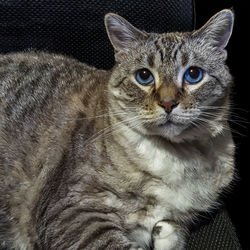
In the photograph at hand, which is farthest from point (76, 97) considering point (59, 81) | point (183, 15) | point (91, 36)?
point (183, 15)

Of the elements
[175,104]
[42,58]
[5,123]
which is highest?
[175,104]

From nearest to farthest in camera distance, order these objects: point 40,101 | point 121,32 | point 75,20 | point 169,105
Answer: point 169,105 → point 121,32 → point 40,101 → point 75,20

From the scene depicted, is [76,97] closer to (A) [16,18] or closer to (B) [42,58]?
(B) [42,58]

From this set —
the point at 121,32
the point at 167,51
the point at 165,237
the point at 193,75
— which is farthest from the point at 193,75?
the point at 165,237

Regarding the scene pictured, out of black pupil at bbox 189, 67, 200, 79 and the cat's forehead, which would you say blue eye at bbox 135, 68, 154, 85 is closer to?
the cat's forehead

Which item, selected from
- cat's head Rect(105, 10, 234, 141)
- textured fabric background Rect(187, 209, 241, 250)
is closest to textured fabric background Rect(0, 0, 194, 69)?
cat's head Rect(105, 10, 234, 141)

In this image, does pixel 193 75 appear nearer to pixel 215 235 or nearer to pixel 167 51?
pixel 167 51
